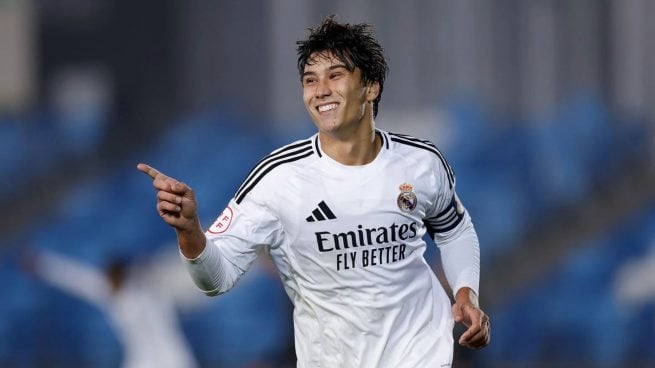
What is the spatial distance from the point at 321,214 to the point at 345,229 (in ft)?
0.36

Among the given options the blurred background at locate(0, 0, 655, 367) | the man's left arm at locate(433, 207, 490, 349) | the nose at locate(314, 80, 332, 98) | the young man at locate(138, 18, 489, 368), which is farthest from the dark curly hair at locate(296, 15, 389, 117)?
the blurred background at locate(0, 0, 655, 367)

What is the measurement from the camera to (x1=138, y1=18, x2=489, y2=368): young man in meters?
4.76

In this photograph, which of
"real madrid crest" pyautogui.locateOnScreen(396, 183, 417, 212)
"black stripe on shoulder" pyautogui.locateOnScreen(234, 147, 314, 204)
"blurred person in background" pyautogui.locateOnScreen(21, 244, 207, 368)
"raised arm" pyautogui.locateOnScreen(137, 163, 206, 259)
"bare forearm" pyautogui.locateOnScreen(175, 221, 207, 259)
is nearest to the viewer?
"raised arm" pyautogui.locateOnScreen(137, 163, 206, 259)

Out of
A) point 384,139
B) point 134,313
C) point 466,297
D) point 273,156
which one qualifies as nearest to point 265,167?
point 273,156

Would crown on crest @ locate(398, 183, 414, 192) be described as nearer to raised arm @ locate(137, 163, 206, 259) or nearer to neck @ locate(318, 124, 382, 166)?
neck @ locate(318, 124, 382, 166)

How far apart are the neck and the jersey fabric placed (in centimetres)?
3

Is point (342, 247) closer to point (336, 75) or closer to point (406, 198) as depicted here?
point (406, 198)

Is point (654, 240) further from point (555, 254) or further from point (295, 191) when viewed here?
point (295, 191)

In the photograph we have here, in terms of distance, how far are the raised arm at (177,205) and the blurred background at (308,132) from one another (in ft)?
22.6

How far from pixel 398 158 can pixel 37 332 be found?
6.82 meters

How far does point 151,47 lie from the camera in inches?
455

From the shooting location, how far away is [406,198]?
16.1 ft

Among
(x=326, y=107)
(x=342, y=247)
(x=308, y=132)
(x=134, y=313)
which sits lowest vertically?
(x=134, y=313)

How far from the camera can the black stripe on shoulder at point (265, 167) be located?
477 cm
